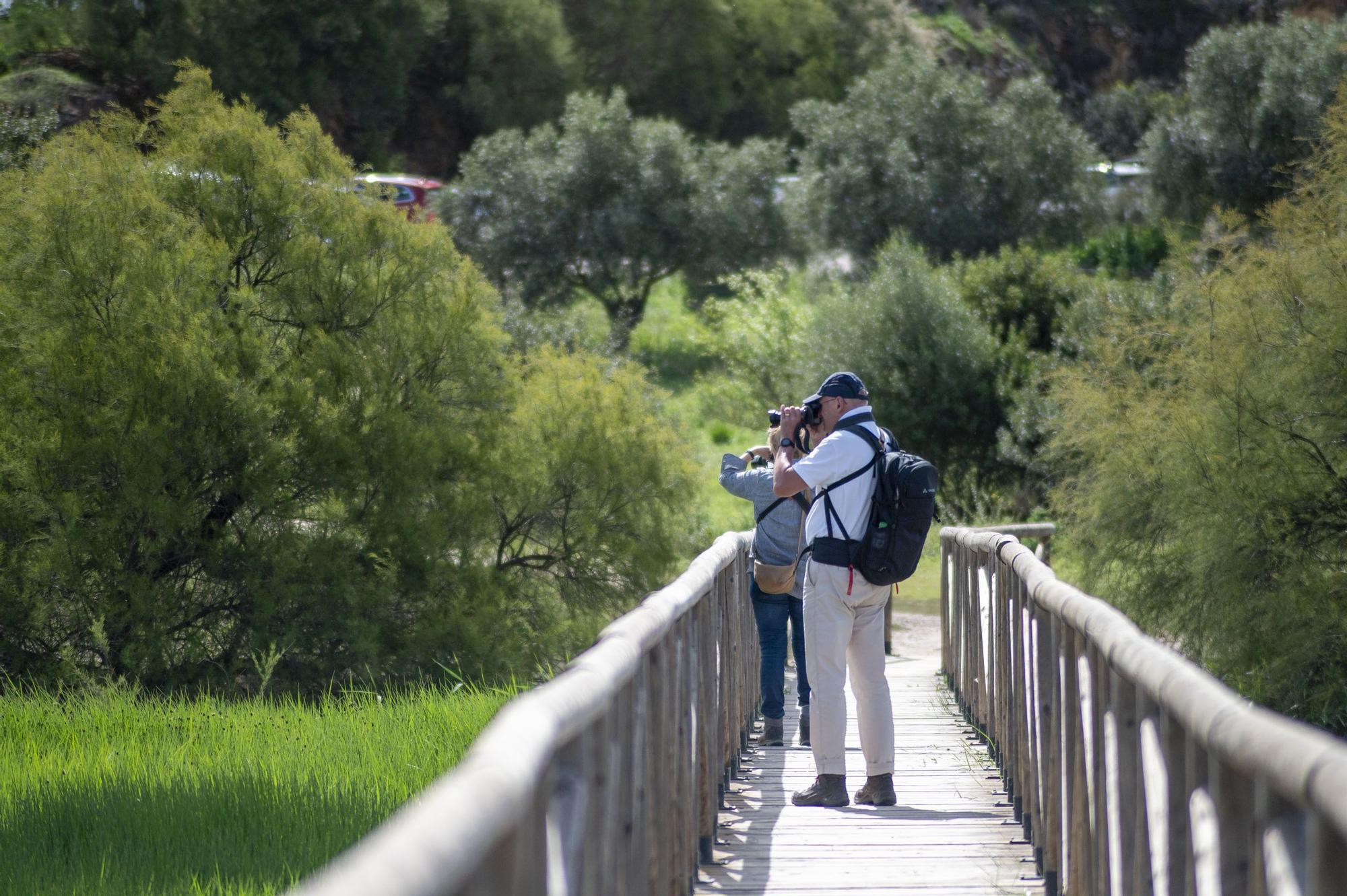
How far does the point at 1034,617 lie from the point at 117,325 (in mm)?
11225

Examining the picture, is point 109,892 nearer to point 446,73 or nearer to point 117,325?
point 117,325

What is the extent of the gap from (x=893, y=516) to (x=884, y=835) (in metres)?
1.24

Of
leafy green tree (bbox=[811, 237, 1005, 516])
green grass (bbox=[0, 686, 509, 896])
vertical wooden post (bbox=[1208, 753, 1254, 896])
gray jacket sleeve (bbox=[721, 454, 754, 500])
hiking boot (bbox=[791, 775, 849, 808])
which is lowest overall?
leafy green tree (bbox=[811, 237, 1005, 516])

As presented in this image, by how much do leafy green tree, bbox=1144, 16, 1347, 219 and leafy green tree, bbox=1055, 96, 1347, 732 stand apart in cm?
1734

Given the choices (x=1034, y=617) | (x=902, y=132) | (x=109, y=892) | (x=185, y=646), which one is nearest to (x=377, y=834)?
(x=1034, y=617)

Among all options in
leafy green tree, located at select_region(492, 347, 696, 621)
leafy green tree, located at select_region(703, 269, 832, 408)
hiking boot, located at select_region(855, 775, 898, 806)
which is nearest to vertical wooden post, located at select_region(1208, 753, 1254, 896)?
hiking boot, located at select_region(855, 775, 898, 806)

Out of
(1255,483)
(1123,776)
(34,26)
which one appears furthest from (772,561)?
(34,26)

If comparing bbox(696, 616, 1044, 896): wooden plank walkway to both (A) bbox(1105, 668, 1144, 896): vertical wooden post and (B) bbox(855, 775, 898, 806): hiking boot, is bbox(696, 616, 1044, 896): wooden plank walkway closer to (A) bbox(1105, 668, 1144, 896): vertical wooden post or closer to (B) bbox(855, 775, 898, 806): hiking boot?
(B) bbox(855, 775, 898, 806): hiking boot

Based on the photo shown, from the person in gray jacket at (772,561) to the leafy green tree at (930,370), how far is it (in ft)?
60.2

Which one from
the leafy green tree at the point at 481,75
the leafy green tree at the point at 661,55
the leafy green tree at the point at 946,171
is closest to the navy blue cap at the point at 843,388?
the leafy green tree at the point at 946,171

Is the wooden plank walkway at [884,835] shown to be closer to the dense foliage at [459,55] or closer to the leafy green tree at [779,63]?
the dense foliage at [459,55]

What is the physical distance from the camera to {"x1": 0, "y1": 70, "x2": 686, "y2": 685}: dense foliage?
1310 centimetres

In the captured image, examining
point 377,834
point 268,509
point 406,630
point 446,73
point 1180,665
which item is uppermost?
point 446,73

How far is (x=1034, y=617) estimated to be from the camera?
4629 millimetres
